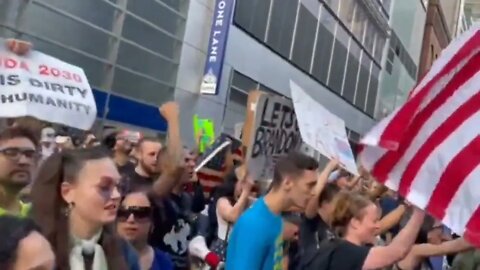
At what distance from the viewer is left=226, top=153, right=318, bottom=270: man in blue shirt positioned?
445cm

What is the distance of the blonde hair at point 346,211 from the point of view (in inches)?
179

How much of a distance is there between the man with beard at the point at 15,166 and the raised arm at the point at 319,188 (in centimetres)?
218

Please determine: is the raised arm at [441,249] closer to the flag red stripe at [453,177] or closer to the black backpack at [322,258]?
the black backpack at [322,258]

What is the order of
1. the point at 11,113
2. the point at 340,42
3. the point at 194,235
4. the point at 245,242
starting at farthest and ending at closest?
the point at 340,42 → the point at 194,235 → the point at 11,113 → the point at 245,242

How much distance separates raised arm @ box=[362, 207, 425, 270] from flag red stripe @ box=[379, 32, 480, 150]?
1.81ft

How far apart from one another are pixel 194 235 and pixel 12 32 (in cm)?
867

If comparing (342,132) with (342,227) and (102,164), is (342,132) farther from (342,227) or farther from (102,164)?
(102,164)

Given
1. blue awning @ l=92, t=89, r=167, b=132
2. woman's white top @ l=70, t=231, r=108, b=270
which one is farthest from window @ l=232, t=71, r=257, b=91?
woman's white top @ l=70, t=231, r=108, b=270

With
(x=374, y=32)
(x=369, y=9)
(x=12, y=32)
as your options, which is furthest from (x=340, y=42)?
(x=12, y=32)

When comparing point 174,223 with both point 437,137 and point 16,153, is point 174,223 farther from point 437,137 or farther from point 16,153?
point 437,137

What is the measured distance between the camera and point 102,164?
11.4ft

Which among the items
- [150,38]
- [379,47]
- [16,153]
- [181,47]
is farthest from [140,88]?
[379,47]

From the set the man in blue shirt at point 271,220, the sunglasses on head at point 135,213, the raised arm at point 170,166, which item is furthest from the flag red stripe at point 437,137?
the raised arm at point 170,166

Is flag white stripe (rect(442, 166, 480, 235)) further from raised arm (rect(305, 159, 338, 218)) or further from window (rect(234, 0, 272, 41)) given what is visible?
window (rect(234, 0, 272, 41))
